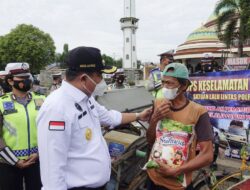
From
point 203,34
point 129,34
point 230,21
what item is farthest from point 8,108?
point 129,34

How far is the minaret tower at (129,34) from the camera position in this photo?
211ft

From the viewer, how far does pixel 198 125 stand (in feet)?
8.02

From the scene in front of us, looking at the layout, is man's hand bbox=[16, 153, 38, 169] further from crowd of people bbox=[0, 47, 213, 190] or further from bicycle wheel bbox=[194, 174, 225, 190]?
bicycle wheel bbox=[194, 174, 225, 190]

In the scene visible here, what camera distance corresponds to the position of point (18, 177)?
10.7 ft

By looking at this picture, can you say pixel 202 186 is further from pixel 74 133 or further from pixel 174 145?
pixel 74 133

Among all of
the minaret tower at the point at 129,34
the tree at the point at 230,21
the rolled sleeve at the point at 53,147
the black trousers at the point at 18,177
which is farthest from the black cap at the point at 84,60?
the minaret tower at the point at 129,34

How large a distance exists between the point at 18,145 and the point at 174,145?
1.59m

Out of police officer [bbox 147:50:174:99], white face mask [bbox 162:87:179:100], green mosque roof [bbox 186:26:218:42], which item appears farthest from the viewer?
green mosque roof [bbox 186:26:218:42]

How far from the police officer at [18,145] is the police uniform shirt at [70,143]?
1.24 m

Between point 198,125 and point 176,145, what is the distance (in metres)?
0.22

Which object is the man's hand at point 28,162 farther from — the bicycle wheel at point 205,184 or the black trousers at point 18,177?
the bicycle wheel at point 205,184

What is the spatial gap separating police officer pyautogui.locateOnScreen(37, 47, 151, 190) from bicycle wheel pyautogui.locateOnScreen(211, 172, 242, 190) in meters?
1.45

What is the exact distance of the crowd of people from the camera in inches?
77.2

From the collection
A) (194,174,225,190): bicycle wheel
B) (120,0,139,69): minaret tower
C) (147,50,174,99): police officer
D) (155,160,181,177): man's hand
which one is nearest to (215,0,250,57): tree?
(147,50,174,99): police officer
